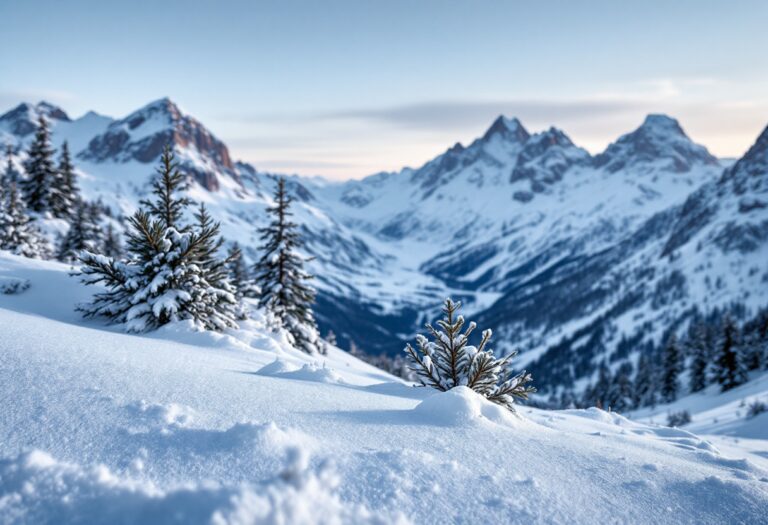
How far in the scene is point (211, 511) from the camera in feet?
8.13

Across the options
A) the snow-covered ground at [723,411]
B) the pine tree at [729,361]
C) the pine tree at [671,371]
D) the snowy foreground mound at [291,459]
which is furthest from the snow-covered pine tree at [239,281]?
the pine tree at [671,371]

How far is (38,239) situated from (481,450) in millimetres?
45396

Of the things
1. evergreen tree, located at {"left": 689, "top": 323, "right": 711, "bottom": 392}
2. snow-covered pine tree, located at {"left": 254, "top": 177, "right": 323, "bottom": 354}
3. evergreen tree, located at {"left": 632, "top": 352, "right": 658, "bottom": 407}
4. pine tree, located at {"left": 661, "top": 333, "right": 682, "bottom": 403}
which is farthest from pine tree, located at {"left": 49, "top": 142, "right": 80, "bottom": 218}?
evergreen tree, located at {"left": 632, "top": 352, "right": 658, "bottom": 407}

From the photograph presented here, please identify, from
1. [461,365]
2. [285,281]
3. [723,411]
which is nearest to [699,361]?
[723,411]

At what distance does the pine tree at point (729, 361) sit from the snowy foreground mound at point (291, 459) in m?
60.1

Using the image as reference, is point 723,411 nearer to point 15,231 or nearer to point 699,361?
point 699,361

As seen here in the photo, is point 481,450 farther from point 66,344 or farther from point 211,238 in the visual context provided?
point 211,238

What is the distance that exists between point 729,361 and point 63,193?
8034 centimetres

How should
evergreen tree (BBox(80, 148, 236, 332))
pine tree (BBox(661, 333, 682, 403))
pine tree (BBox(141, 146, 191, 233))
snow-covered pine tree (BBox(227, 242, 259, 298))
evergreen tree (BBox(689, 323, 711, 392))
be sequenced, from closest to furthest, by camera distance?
evergreen tree (BBox(80, 148, 236, 332)), pine tree (BBox(141, 146, 191, 233)), snow-covered pine tree (BBox(227, 242, 259, 298)), evergreen tree (BBox(689, 323, 711, 392)), pine tree (BBox(661, 333, 682, 403))

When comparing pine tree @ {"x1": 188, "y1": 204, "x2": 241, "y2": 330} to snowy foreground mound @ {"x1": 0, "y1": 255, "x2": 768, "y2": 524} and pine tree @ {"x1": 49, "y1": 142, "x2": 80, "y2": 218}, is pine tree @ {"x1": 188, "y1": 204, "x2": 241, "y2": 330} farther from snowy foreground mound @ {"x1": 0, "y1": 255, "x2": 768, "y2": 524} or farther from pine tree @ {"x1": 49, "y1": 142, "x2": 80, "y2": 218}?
pine tree @ {"x1": 49, "y1": 142, "x2": 80, "y2": 218}

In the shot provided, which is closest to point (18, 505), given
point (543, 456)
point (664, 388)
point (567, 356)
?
point (543, 456)

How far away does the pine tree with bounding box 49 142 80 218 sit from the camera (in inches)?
1709

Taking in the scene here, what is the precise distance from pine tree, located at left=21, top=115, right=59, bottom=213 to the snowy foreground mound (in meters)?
45.5

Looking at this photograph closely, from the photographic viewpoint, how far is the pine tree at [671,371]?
60875mm
